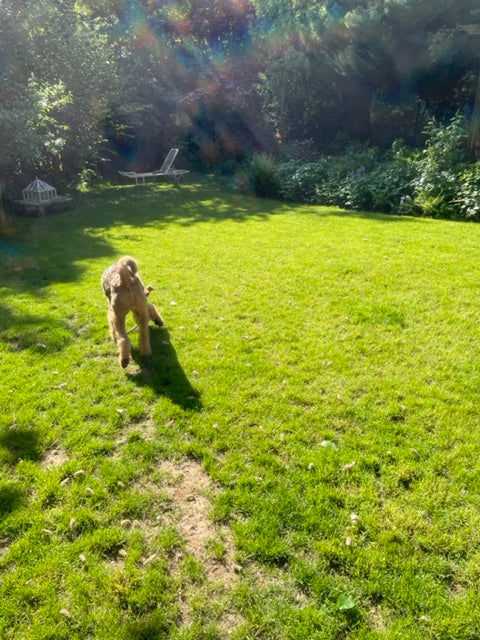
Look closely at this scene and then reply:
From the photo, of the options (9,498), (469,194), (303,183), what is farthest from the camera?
(303,183)

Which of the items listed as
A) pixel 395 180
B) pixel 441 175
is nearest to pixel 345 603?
pixel 441 175

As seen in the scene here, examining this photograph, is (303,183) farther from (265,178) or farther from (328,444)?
(328,444)

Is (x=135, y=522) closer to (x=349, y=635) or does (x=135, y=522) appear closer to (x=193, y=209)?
(x=349, y=635)

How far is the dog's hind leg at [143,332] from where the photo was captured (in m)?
3.99

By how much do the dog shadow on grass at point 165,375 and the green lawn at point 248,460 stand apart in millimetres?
24

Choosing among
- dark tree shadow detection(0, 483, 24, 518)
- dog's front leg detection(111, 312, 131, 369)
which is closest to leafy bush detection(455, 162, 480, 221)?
dog's front leg detection(111, 312, 131, 369)

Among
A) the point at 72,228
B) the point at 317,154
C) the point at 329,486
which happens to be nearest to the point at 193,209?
the point at 72,228

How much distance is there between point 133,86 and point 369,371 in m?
17.1

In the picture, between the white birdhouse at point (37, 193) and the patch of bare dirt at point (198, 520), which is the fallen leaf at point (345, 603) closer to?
the patch of bare dirt at point (198, 520)

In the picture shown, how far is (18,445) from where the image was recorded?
3.09 m

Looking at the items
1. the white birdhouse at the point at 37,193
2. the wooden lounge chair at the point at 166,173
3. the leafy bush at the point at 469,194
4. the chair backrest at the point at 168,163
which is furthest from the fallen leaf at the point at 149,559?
the chair backrest at the point at 168,163

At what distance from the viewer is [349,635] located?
190 cm

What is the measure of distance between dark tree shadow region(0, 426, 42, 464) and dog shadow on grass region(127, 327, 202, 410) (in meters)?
0.95

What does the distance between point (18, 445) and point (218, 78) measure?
18.7 m
